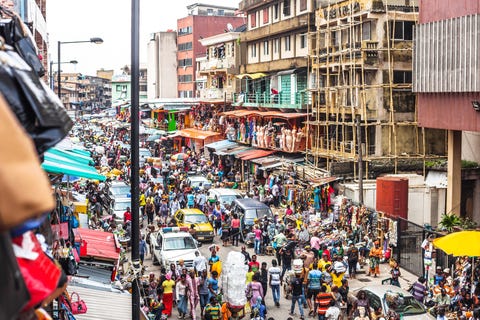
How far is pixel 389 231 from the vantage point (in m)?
24.5

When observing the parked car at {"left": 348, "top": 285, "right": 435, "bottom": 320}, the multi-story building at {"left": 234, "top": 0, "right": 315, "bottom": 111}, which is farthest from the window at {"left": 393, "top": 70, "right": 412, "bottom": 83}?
the parked car at {"left": 348, "top": 285, "right": 435, "bottom": 320}

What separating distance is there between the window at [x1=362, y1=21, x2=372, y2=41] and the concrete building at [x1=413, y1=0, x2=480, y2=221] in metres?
7.33

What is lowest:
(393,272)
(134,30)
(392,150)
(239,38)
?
(393,272)

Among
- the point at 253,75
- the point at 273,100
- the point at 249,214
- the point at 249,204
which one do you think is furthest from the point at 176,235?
the point at 253,75

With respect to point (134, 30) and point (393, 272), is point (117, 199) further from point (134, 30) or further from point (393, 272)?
point (134, 30)

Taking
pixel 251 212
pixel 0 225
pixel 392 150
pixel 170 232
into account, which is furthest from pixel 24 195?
pixel 392 150

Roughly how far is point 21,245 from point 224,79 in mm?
59509

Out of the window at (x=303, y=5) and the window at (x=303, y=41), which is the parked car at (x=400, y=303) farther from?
the window at (x=303, y=5)

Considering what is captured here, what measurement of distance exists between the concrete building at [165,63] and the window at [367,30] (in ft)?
189

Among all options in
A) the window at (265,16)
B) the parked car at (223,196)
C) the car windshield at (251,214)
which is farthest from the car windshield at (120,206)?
the window at (265,16)

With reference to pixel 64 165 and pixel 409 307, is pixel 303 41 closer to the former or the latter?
pixel 409 307

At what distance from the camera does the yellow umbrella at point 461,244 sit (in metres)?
17.1

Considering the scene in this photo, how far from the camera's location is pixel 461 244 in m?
17.4

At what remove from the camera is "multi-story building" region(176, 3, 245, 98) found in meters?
85.2
